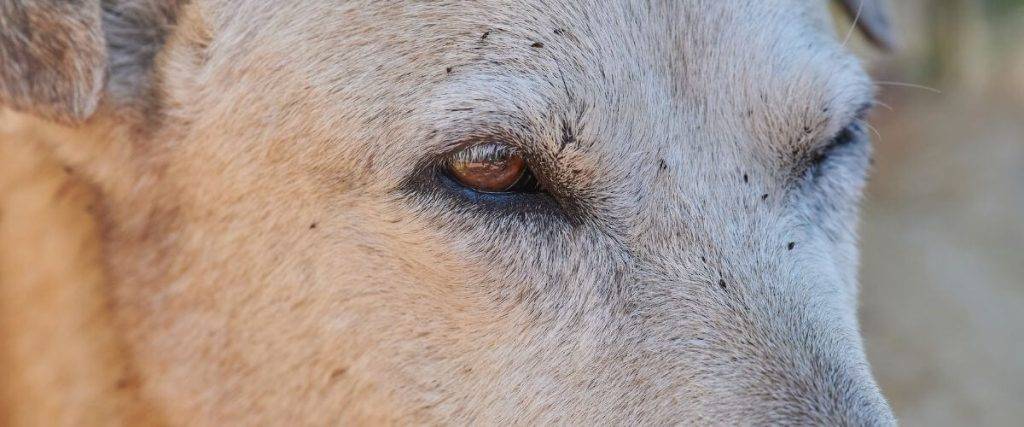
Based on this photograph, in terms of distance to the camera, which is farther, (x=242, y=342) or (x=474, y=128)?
(x=242, y=342)

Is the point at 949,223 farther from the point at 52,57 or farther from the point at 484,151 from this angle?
the point at 52,57

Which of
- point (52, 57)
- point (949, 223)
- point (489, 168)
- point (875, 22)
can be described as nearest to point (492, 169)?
point (489, 168)

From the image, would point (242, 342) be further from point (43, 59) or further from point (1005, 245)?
point (1005, 245)

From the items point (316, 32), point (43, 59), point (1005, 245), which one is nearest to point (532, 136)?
point (316, 32)

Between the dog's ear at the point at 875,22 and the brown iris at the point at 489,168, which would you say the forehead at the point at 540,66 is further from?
the dog's ear at the point at 875,22

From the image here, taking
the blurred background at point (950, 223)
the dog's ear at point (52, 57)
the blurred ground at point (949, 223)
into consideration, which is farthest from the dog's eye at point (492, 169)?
the blurred background at point (950, 223)

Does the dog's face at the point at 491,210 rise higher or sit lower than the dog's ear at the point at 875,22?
higher
